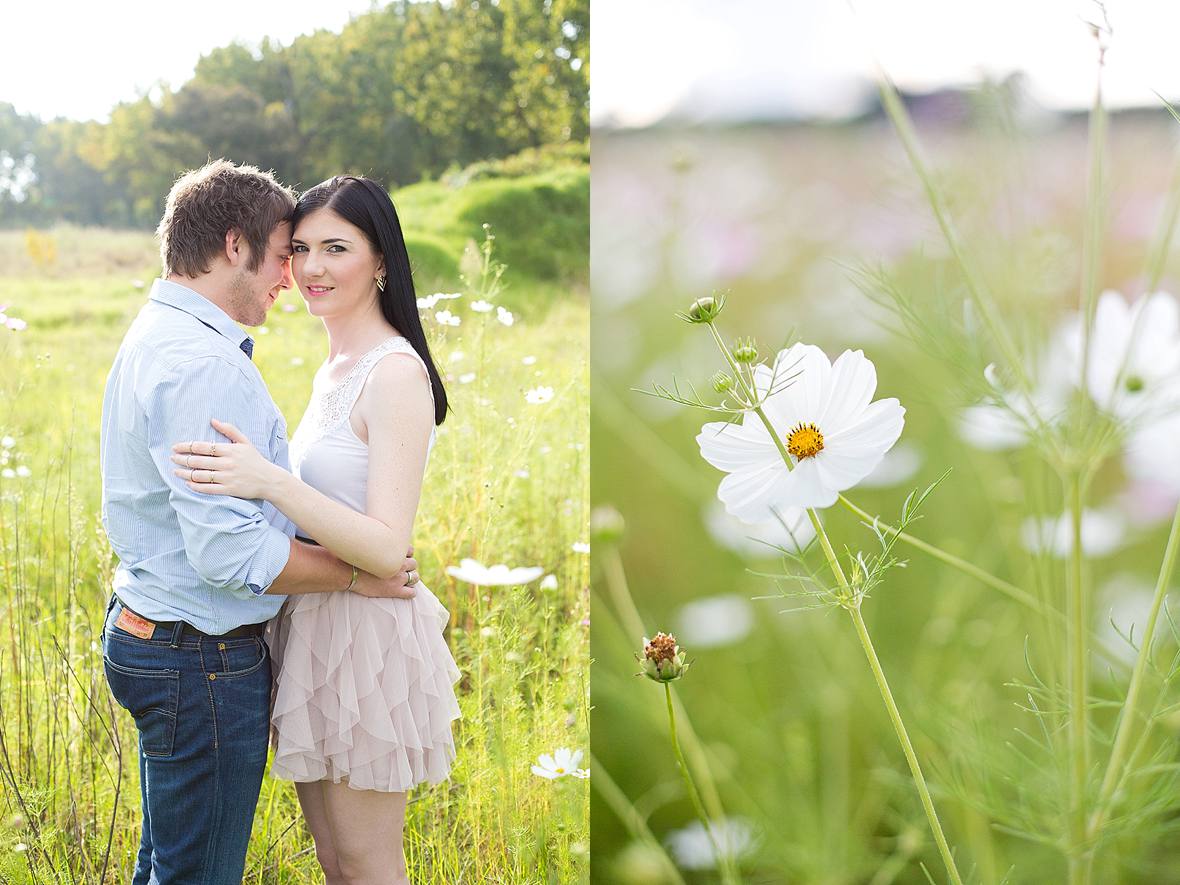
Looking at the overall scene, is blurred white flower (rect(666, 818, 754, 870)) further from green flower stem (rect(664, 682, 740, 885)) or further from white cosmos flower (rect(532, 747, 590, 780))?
white cosmos flower (rect(532, 747, 590, 780))

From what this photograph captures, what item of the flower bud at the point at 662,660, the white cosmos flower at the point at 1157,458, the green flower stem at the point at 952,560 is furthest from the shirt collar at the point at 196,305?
the white cosmos flower at the point at 1157,458

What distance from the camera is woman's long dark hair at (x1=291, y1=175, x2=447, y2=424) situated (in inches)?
50.8

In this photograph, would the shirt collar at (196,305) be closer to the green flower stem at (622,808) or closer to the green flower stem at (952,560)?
the green flower stem at (952,560)

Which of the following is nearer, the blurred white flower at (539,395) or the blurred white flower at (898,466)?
the blurred white flower at (898,466)

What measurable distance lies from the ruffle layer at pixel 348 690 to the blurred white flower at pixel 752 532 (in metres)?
0.55

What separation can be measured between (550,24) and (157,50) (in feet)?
2.44

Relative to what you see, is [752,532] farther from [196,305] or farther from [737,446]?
[196,305]

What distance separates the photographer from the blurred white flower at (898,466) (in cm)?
167

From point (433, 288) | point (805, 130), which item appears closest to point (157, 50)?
point (433, 288)

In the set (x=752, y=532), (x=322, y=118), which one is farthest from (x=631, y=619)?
(x=322, y=118)

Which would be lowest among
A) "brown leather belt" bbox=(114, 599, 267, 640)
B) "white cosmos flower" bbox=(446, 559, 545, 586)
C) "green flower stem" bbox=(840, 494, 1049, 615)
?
"white cosmos flower" bbox=(446, 559, 545, 586)

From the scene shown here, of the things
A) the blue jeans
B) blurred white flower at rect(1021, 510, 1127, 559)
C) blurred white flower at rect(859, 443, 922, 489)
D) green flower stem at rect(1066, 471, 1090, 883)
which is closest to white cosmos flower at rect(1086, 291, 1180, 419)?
green flower stem at rect(1066, 471, 1090, 883)

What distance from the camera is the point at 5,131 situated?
1944mm

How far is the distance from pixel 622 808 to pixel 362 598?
2.67 feet
